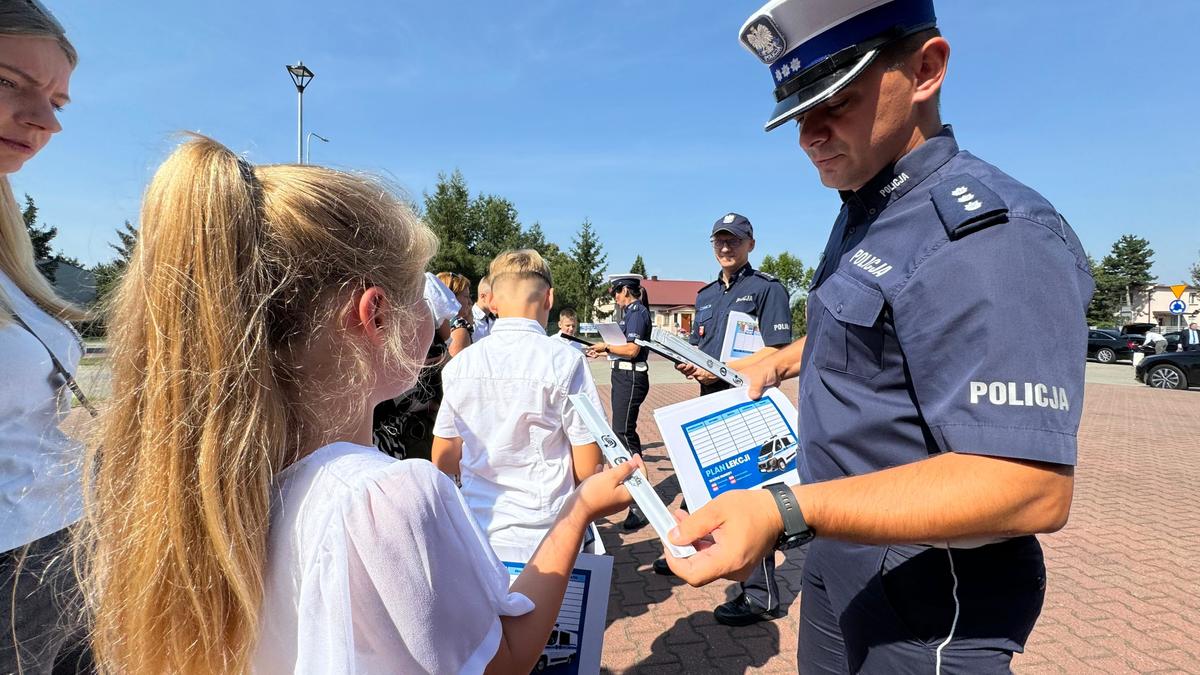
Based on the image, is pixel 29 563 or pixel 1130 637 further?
pixel 1130 637

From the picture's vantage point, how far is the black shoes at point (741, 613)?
3.54m

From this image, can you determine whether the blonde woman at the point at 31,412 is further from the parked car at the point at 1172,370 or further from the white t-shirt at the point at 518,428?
the parked car at the point at 1172,370

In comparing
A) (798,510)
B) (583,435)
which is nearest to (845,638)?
(798,510)

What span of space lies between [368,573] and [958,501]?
103 centimetres

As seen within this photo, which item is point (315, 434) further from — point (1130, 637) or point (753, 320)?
point (1130, 637)

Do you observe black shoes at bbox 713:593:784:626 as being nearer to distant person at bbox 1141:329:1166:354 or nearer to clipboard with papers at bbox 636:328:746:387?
clipboard with papers at bbox 636:328:746:387

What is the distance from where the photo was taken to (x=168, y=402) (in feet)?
3.07

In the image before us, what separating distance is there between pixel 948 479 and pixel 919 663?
53cm

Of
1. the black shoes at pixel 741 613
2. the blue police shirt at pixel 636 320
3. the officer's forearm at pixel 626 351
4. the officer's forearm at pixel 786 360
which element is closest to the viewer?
the officer's forearm at pixel 786 360

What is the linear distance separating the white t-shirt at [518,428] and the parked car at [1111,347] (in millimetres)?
27374

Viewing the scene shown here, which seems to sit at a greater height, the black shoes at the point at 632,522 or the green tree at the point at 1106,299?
the green tree at the point at 1106,299

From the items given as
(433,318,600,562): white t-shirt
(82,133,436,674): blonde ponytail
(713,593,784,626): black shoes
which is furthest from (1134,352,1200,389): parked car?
(82,133,436,674): blonde ponytail

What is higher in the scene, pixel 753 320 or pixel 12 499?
pixel 753 320

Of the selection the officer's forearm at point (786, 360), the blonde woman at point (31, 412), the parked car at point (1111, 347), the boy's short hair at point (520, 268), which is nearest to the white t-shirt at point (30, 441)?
the blonde woman at point (31, 412)
